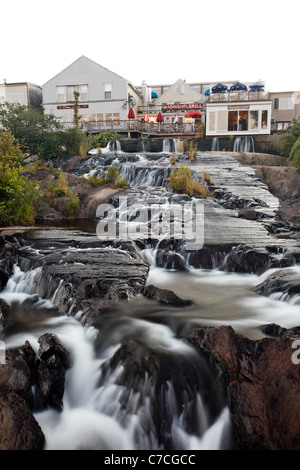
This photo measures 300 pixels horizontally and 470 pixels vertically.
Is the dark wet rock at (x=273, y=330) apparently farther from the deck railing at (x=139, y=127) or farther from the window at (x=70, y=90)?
the window at (x=70, y=90)

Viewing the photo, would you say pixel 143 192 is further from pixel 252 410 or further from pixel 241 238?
pixel 252 410

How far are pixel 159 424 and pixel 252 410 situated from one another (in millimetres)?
1248

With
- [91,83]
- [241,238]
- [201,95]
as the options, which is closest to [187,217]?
[241,238]

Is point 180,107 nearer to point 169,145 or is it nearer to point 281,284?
point 169,145

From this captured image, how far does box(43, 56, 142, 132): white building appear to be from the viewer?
4106 centimetres

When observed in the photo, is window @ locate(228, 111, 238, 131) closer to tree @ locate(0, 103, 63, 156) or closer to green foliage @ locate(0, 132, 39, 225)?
tree @ locate(0, 103, 63, 156)

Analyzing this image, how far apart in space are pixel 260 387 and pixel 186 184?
13.9 meters

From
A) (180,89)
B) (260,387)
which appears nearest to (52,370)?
(260,387)

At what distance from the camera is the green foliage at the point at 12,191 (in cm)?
1248

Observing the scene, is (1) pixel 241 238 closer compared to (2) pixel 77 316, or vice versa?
(2) pixel 77 316

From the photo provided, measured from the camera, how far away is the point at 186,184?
18.1m

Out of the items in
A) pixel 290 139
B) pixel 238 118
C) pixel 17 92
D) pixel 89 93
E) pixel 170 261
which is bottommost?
pixel 170 261

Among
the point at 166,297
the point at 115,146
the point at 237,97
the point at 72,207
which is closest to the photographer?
the point at 166,297

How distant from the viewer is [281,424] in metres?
4.68
